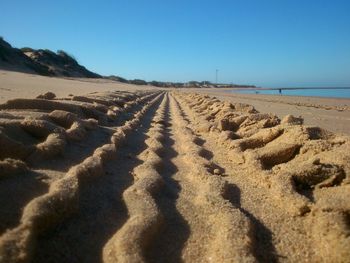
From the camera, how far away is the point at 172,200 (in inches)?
84.0

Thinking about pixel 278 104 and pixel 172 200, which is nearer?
pixel 172 200

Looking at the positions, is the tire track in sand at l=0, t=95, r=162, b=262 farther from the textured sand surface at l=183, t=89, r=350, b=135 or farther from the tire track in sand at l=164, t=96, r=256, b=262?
the textured sand surface at l=183, t=89, r=350, b=135

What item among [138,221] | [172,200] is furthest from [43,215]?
[172,200]

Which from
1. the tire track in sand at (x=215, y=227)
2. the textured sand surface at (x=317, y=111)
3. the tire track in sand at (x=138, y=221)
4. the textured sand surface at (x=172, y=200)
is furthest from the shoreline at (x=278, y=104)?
the tire track in sand at (x=215, y=227)

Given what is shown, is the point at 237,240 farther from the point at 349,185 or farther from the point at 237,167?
the point at 237,167

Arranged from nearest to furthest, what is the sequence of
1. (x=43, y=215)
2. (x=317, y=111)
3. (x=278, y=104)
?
(x=43, y=215), (x=317, y=111), (x=278, y=104)

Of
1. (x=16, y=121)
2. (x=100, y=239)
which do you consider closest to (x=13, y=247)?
(x=100, y=239)

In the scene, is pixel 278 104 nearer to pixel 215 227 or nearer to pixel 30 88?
pixel 30 88

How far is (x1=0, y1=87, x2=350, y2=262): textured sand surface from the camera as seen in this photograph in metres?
1.52

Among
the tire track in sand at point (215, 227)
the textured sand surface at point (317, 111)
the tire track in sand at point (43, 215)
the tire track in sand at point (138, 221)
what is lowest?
the textured sand surface at point (317, 111)

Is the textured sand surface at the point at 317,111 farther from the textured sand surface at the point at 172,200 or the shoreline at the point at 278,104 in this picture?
the textured sand surface at the point at 172,200

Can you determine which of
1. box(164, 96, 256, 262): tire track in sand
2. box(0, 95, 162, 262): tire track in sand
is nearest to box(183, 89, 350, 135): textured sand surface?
box(164, 96, 256, 262): tire track in sand

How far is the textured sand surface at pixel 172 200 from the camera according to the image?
4.99 feet

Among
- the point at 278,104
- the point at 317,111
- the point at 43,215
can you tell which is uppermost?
the point at 43,215
